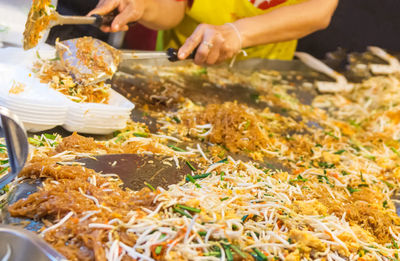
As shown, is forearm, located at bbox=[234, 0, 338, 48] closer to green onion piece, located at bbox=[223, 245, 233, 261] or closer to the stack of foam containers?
the stack of foam containers

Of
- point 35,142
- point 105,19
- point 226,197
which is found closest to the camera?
point 226,197

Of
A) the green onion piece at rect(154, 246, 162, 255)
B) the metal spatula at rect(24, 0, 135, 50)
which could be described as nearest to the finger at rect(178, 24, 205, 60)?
the metal spatula at rect(24, 0, 135, 50)

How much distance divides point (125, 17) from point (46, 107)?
69.9 inches

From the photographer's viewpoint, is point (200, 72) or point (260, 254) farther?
point (200, 72)

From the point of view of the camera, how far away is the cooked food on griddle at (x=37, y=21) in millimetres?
3119

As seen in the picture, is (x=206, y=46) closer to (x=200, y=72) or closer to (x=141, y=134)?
(x=200, y=72)

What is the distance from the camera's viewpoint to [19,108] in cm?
263

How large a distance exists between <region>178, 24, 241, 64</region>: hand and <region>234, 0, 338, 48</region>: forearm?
193 mm

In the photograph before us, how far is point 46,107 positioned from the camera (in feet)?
8.90

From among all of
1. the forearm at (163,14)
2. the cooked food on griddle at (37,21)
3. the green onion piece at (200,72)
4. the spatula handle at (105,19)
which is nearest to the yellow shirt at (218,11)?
the forearm at (163,14)

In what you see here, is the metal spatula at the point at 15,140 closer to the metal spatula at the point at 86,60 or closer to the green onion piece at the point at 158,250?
the green onion piece at the point at 158,250

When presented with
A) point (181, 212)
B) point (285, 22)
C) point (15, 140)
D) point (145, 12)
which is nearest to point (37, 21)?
point (145, 12)

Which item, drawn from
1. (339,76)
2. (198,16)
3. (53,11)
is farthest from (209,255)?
(339,76)

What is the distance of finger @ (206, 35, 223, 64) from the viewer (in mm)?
4055
